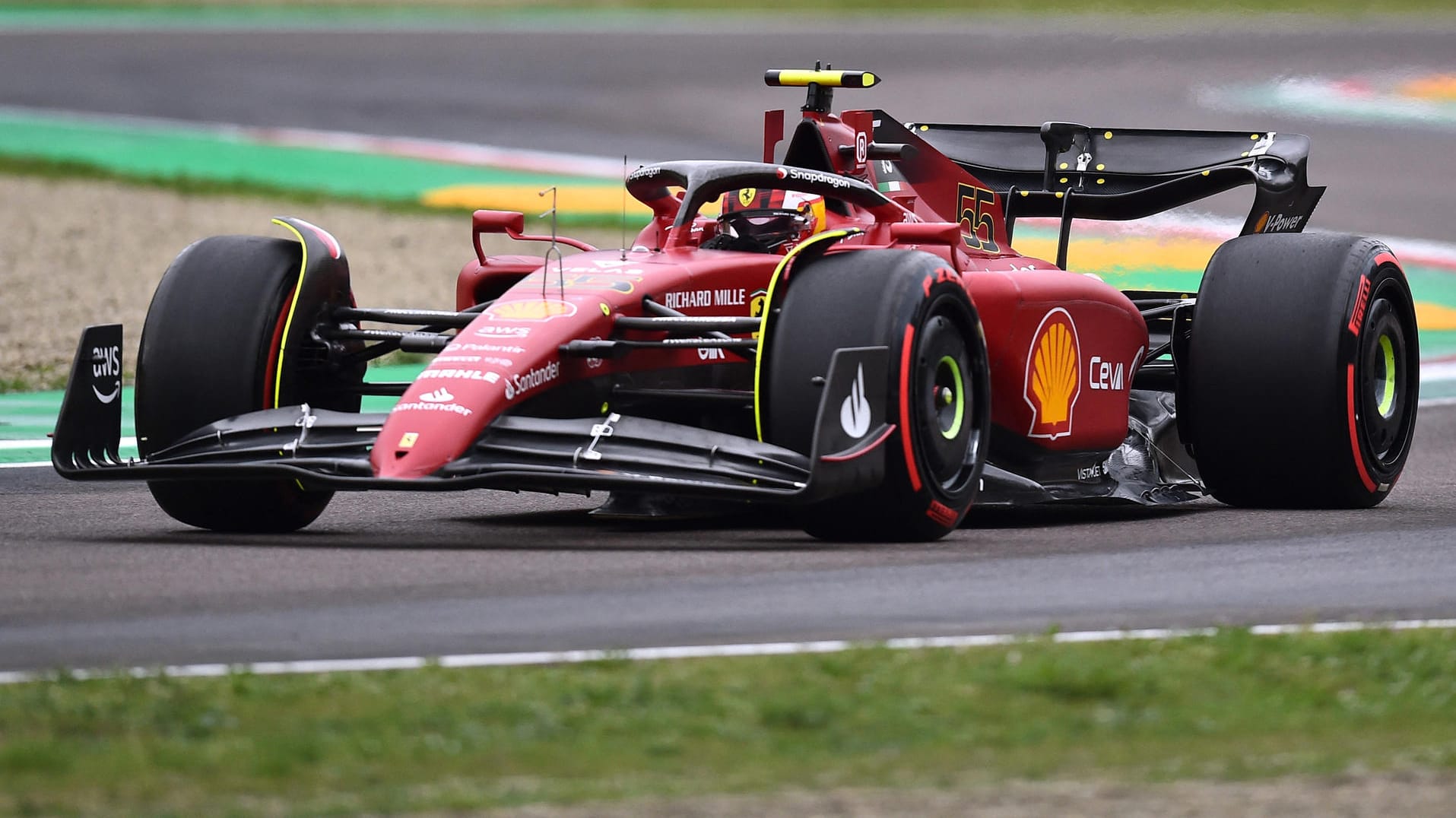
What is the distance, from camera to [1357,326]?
34.5 ft

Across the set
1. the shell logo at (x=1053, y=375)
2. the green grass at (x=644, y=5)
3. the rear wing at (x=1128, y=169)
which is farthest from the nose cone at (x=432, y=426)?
the green grass at (x=644, y=5)

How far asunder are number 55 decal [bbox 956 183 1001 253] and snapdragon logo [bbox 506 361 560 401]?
267 centimetres

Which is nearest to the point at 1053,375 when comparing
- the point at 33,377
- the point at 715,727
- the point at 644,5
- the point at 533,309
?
the point at 533,309

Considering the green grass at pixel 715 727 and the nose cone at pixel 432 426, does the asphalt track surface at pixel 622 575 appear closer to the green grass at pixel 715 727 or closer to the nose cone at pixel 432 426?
the nose cone at pixel 432 426

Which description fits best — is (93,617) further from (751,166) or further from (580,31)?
(580,31)

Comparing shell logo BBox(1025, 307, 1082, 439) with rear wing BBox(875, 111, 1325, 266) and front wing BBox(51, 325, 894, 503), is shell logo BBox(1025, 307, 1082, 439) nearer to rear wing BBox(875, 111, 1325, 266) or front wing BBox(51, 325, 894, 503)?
front wing BBox(51, 325, 894, 503)

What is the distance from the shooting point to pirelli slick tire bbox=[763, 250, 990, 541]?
874 cm

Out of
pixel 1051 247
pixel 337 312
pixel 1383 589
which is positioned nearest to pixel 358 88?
pixel 1051 247

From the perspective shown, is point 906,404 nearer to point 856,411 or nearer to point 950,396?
point 856,411

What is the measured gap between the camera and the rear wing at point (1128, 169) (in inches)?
470

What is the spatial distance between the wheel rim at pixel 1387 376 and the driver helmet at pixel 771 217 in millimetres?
2497

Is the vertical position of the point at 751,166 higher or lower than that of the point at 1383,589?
higher

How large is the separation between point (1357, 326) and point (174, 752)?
656 cm

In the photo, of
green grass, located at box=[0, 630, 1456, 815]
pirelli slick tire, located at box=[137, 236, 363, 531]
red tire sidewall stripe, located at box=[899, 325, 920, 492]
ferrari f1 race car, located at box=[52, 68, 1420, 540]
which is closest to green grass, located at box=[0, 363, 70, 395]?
ferrari f1 race car, located at box=[52, 68, 1420, 540]
